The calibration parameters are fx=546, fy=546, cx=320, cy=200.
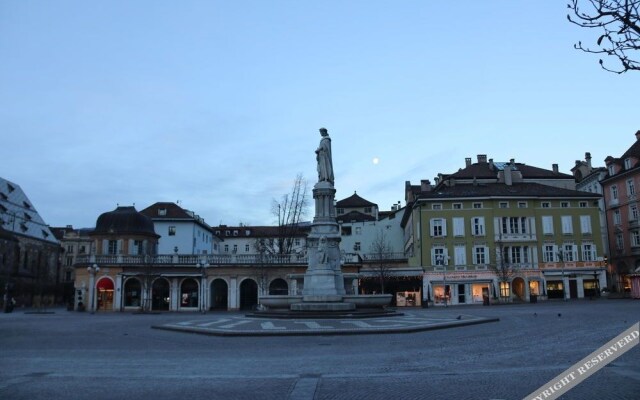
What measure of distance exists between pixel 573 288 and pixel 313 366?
174 feet

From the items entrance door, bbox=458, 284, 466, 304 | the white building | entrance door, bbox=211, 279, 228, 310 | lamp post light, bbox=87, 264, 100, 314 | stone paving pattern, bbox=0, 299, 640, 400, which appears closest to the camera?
stone paving pattern, bbox=0, 299, 640, 400

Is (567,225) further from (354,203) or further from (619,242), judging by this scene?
(354,203)

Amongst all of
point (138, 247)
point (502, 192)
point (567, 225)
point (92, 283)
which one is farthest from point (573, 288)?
point (92, 283)

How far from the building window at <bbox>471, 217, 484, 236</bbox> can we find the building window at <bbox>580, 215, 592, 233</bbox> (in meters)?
10.8

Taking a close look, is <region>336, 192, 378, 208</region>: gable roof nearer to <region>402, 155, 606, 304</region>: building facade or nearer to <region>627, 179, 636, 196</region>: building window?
<region>402, 155, 606, 304</region>: building facade

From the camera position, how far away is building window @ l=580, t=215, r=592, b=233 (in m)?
58.3

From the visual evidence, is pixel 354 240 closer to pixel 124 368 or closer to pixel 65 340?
pixel 65 340

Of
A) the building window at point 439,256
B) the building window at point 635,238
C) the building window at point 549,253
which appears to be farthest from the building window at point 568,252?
the building window at point 439,256

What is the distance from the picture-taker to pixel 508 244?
57438 millimetres


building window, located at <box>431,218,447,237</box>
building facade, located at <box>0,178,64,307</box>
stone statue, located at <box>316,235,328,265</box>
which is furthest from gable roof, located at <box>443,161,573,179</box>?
building facade, located at <box>0,178,64,307</box>

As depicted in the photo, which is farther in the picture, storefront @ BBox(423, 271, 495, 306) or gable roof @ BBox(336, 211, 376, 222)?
gable roof @ BBox(336, 211, 376, 222)

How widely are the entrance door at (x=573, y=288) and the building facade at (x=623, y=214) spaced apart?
→ 5680mm

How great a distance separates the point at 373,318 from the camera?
25.7 m

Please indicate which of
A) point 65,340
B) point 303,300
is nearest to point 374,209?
point 303,300
